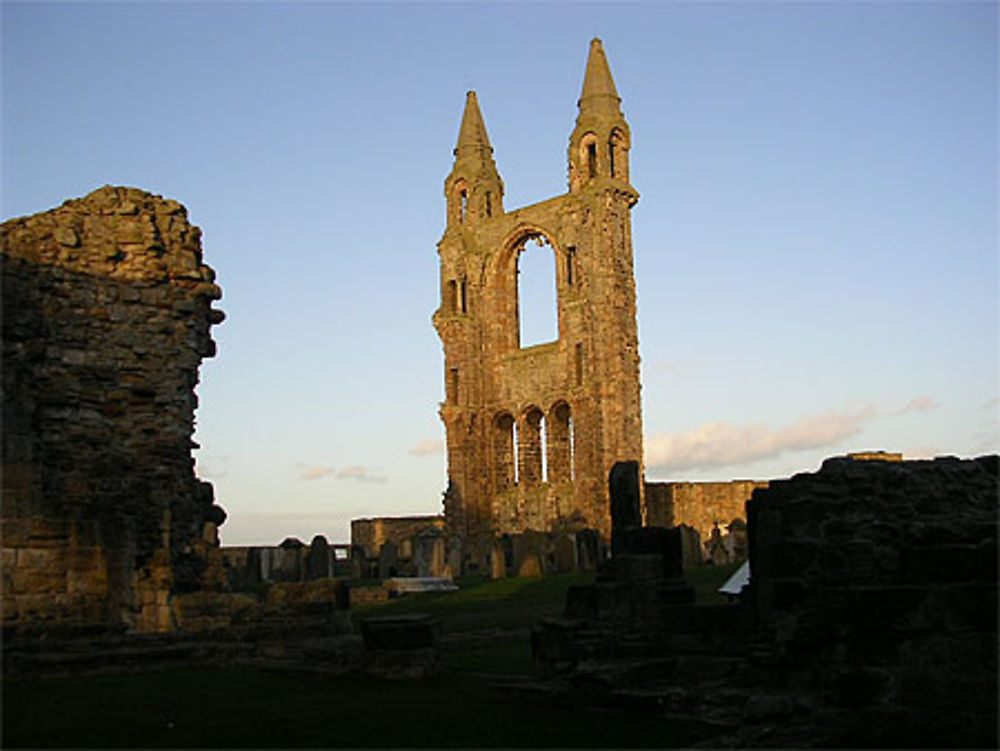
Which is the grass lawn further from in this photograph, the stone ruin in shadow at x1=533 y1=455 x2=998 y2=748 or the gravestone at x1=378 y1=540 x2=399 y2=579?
the gravestone at x1=378 y1=540 x2=399 y2=579

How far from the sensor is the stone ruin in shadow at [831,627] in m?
6.37

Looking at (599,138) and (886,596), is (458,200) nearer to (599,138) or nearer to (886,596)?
(599,138)

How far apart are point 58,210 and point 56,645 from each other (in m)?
4.82

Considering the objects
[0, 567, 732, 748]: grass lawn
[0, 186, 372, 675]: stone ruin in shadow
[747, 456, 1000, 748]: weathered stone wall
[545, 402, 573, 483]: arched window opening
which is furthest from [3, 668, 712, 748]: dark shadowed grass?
[545, 402, 573, 483]: arched window opening

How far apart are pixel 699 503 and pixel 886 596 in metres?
33.3

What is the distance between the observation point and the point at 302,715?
25.5ft

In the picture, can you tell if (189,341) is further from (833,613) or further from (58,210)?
(833,613)

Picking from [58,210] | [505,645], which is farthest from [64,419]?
[505,645]

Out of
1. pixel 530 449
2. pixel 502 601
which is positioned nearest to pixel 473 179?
pixel 530 449

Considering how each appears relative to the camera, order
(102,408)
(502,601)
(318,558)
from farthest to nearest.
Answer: (318,558)
(502,601)
(102,408)

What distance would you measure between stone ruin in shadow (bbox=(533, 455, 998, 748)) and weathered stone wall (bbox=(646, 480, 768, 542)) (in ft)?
96.1

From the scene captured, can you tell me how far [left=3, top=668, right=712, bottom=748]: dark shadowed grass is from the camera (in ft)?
22.3

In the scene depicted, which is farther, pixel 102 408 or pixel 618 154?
pixel 618 154

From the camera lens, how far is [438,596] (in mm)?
22031
